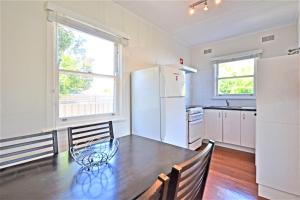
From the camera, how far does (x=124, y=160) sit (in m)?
1.19

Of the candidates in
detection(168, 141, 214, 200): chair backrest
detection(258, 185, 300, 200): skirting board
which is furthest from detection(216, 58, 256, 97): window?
detection(168, 141, 214, 200): chair backrest

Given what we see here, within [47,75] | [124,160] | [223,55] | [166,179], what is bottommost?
[124,160]

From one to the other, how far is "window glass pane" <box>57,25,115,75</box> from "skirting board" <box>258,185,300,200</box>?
2567 millimetres

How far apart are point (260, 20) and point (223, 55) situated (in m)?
1.12

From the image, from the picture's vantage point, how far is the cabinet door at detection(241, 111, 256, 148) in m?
3.33

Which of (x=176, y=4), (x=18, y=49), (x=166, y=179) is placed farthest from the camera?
(x=176, y=4)

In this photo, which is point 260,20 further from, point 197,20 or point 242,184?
point 242,184

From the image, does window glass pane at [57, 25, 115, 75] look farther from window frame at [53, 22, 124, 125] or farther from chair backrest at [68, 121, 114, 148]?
chair backrest at [68, 121, 114, 148]

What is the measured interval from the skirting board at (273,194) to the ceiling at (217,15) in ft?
8.59

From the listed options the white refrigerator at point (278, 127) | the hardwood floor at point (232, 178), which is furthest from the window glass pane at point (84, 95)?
the white refrigerator at point (278, 127)

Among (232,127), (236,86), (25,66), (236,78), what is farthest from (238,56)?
(25,66)

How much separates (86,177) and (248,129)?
340cm

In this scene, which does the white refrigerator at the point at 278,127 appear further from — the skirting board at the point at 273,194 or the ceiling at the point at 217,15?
the ceiling at the point at 217,15

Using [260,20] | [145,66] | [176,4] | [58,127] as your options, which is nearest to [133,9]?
[176,4]
